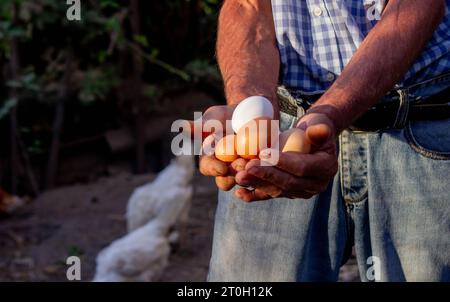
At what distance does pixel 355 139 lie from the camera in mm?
1951

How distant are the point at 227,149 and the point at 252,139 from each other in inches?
2.5

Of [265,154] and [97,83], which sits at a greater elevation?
[265,154]

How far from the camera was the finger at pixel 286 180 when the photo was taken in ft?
4.99

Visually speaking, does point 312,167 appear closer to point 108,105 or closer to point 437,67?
point 437,67

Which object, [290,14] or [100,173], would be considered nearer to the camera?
[290,14]

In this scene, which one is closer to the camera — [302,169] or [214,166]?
[302,169]

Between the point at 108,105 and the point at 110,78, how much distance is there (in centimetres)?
41

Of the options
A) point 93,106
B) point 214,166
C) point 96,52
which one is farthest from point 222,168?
point 93,106

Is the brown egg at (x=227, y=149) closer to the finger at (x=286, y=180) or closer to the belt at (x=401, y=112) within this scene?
the finger at (x=286, y=180)

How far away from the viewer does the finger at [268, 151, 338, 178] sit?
1.54 meters

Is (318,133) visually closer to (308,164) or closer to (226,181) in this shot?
(308,164)

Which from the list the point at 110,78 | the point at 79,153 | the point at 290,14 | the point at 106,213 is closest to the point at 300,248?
the point at 290,14

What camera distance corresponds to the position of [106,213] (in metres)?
5.37

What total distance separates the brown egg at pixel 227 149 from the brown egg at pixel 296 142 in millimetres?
110
